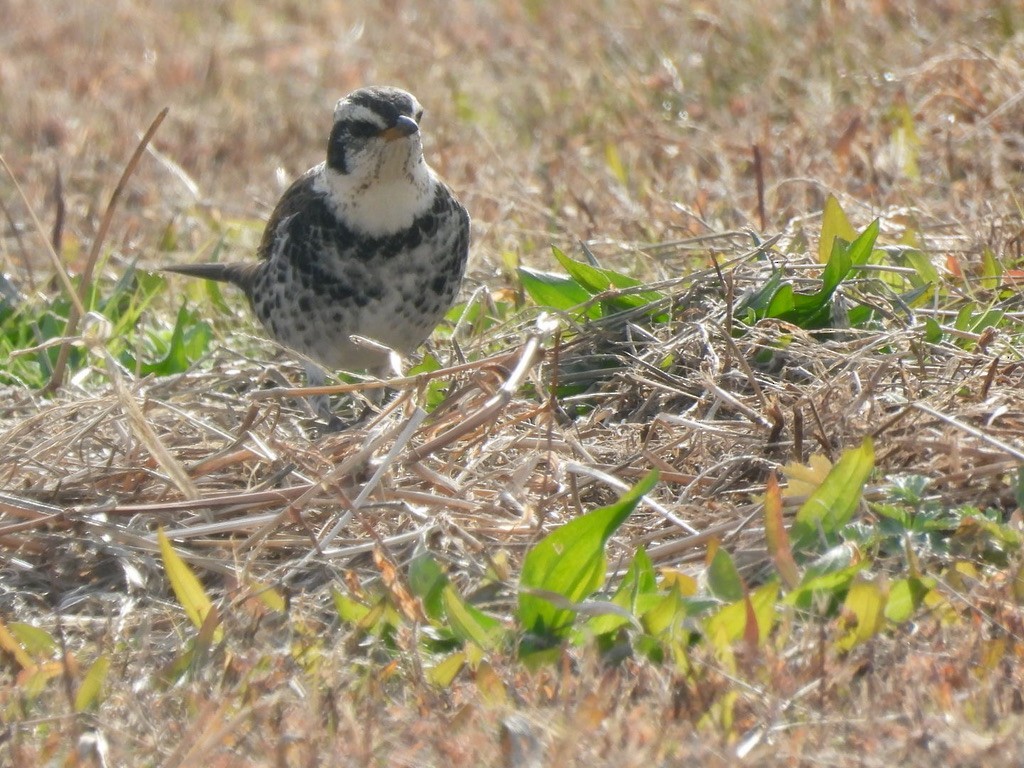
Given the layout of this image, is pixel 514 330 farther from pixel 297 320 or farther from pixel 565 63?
pixel 565 63

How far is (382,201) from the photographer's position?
5535 mm

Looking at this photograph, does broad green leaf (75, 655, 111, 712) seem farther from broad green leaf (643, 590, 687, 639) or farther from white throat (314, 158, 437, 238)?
white throat (314, 158, 437, 238)

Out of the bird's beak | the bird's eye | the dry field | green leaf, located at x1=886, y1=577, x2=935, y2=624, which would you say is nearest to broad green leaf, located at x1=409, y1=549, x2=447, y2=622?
the dry field

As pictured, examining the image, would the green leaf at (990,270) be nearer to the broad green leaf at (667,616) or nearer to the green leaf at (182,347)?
the broad green leaf at (667,616)

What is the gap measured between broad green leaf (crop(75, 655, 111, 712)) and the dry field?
2cm

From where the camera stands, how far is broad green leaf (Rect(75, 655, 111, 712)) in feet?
11.0

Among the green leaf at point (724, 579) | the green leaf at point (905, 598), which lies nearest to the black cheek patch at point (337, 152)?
the green leaf at point (724, 579)

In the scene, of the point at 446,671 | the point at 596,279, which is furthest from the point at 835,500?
the point at 596,279

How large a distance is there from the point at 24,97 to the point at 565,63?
3306 mm

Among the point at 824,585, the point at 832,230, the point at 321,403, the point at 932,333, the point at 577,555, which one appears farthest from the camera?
the point at 321,403

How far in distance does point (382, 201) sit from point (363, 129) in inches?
9.7

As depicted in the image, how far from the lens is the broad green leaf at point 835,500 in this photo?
3752mm

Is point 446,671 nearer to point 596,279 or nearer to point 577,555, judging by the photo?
point 577,555

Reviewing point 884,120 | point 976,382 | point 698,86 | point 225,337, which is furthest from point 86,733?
point 698,86
